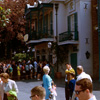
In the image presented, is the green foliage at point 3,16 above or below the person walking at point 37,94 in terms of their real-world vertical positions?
above

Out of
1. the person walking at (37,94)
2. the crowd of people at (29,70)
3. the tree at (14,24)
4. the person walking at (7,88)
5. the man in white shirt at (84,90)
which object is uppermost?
the tree at (14,24)

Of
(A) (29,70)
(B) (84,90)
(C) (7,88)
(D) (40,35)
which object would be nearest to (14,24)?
(D) (40,35)

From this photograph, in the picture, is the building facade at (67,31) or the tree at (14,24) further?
the tree at (14,24)

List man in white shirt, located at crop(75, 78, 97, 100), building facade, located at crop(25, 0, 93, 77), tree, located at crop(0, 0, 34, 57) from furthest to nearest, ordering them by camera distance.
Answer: tree, located at crop(0, 0, 34, 57) → building facade, located at crop(25, 0, 93, 77) → man in white shirt, located at crop(75, 78, 97, 100)

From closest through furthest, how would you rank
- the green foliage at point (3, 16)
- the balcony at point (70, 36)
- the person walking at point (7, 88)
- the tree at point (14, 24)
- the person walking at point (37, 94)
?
the person walking at point (37, 94)
the person walking at point (7, 88)
the green foliage at point (3, 16)
the balcony at point (70, 36)
the tree at point (14, 24)

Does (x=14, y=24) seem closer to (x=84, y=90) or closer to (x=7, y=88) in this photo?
(x=7, y=88)

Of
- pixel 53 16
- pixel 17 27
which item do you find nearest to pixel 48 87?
pixel 53 16

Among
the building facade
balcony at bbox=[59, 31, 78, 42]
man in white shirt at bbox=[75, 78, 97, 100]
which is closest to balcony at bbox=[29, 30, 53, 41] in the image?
the building facade

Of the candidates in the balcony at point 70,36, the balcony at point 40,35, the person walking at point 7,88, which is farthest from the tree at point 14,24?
the person walking at point 7,88

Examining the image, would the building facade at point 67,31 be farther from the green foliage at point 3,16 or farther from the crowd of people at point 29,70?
the green foliage at point 3,16

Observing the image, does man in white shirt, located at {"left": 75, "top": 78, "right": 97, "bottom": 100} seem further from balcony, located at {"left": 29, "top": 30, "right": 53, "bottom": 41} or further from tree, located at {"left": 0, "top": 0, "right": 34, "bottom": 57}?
tree, located at {"left": 0, "top": 0, "right": 34, "bottom": 57}

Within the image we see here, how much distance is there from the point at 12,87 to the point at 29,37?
25.3m

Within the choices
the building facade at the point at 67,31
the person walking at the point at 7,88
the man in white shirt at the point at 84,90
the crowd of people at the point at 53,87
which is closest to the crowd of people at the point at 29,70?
the building facade at the point at 67,31

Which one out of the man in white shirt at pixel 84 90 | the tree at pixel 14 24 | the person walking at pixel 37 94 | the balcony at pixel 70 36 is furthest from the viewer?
the tree at pixel 14 24
